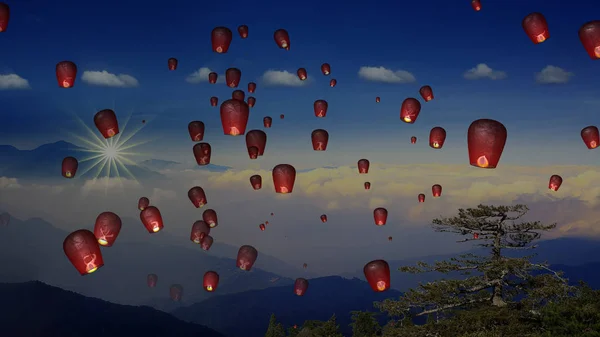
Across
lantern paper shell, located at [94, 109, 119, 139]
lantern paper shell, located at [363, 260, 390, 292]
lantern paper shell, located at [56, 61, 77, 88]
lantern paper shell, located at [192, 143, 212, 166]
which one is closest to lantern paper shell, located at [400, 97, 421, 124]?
lantern paper shell, located at [363, 260, 390, 292]

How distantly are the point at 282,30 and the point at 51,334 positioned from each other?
431 ft

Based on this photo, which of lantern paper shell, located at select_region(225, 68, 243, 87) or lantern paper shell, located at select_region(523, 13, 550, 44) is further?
lantern paper shell, located at select_region(225, 68, 243, 87)

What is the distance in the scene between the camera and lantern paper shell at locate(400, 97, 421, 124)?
12.9m

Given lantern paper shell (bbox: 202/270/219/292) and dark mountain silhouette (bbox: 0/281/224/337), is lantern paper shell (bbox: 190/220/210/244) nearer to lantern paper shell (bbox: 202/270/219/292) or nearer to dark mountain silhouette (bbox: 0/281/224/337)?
lantern paper shell (bbox: 202/270/219/292)

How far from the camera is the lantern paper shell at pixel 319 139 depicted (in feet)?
50.6

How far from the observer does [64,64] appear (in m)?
11.3

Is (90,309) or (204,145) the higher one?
(204,145)

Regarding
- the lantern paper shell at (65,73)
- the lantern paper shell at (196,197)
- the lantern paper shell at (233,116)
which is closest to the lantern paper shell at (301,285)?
the lantern paper shell at (196,197)

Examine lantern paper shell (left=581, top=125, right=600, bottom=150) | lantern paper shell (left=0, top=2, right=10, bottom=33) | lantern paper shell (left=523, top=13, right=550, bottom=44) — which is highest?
lantern paper shell (left=0, top=2, right=10, bottom=33)

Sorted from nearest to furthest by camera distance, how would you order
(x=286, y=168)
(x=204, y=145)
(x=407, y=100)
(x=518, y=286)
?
(x=286, y=168), (x=407, y=100), (x=204, y=145), (x=518, y=286)

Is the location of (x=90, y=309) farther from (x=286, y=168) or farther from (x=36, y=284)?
(x=286, y=168)

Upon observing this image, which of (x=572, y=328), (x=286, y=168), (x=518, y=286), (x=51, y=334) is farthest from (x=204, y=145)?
(x=51, y=334)

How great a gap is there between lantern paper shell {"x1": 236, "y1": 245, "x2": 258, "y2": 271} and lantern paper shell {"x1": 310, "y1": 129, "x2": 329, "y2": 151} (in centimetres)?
482

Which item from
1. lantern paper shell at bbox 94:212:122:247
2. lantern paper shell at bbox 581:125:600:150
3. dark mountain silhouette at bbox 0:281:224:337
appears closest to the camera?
lantern paper shell at bbox 94:212:122:247
